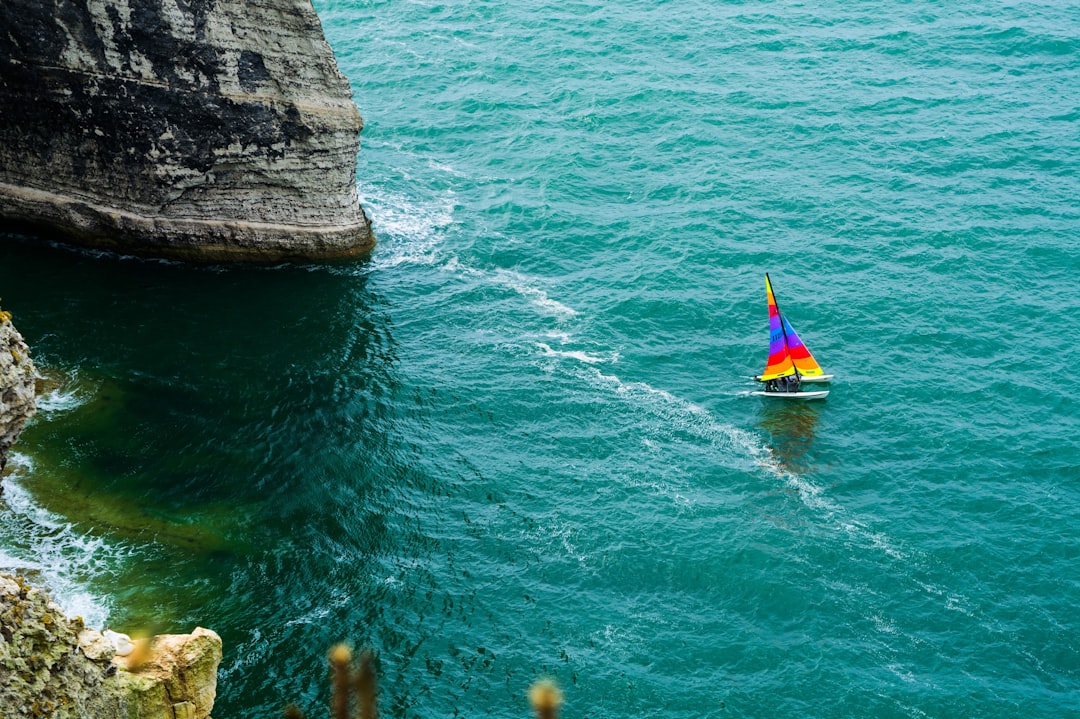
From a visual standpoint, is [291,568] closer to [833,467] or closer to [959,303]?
[833,467]

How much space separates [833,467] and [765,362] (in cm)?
1040

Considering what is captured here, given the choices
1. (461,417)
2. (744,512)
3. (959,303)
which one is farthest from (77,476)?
(959,303)

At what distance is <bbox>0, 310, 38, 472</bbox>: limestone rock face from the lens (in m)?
41.8

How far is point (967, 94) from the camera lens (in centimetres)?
10150

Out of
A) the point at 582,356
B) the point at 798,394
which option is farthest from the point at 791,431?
the point at 582,356

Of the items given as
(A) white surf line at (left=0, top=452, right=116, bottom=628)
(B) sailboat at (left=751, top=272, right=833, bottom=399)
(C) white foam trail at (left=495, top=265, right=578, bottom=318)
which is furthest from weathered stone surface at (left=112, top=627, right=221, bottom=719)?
(C) white foam trail at (left=495, top=265, right=578, bottom=318)

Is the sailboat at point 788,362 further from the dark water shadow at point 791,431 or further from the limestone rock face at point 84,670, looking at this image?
the limestone rock face at point 84,670

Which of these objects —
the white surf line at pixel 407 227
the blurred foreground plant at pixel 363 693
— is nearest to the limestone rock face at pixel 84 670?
the blurred foreground plant at pixel 363 693

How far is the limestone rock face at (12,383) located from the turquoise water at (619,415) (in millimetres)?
10994

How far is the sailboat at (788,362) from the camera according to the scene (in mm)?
69312

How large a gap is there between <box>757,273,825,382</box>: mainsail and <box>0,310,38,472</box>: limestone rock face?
41.7 m

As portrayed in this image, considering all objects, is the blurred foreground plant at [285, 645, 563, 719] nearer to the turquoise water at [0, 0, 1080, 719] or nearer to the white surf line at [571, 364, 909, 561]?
the turquoise water at [0, 0, 1080, 719]

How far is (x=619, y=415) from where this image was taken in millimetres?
67500

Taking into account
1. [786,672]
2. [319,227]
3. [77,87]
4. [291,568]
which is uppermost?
[77,87]
